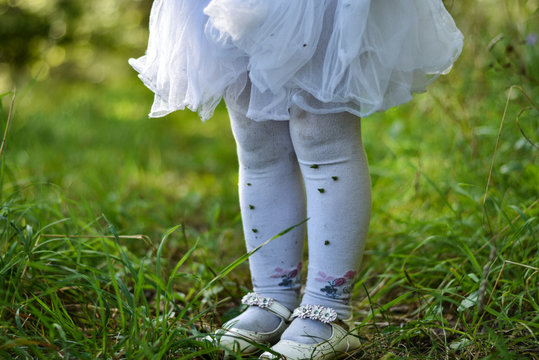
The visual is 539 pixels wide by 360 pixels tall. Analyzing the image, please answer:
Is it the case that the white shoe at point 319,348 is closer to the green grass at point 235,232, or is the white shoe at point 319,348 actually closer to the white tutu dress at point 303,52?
the green grass at point 235,232

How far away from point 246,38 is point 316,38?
124 mm

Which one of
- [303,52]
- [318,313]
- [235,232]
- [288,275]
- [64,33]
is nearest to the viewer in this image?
[303,52]

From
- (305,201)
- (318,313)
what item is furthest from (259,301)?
(305,201)

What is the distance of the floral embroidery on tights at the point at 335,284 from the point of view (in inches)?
39.4

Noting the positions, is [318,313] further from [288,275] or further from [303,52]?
[303,52]

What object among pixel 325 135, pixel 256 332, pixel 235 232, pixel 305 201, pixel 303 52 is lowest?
pixel 235 232

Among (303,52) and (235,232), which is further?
(235,232)

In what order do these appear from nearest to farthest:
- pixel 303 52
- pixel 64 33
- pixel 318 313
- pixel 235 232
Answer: pixel 303 52 → pixel 318 313 → pixel 235 232 → pixel 64 33

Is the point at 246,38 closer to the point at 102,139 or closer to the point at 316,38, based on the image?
the point at 316,38

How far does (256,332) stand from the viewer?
1.02 m

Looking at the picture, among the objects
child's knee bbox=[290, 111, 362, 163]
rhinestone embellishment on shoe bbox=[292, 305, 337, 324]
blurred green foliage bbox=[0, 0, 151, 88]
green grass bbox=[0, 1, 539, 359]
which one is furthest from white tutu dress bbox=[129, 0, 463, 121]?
blurred green foliage bbox=[0, 0, 151, 88]

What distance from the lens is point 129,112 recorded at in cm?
430

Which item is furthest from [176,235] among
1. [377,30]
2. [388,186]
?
[377,30]

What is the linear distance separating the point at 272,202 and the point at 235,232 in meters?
0.73
